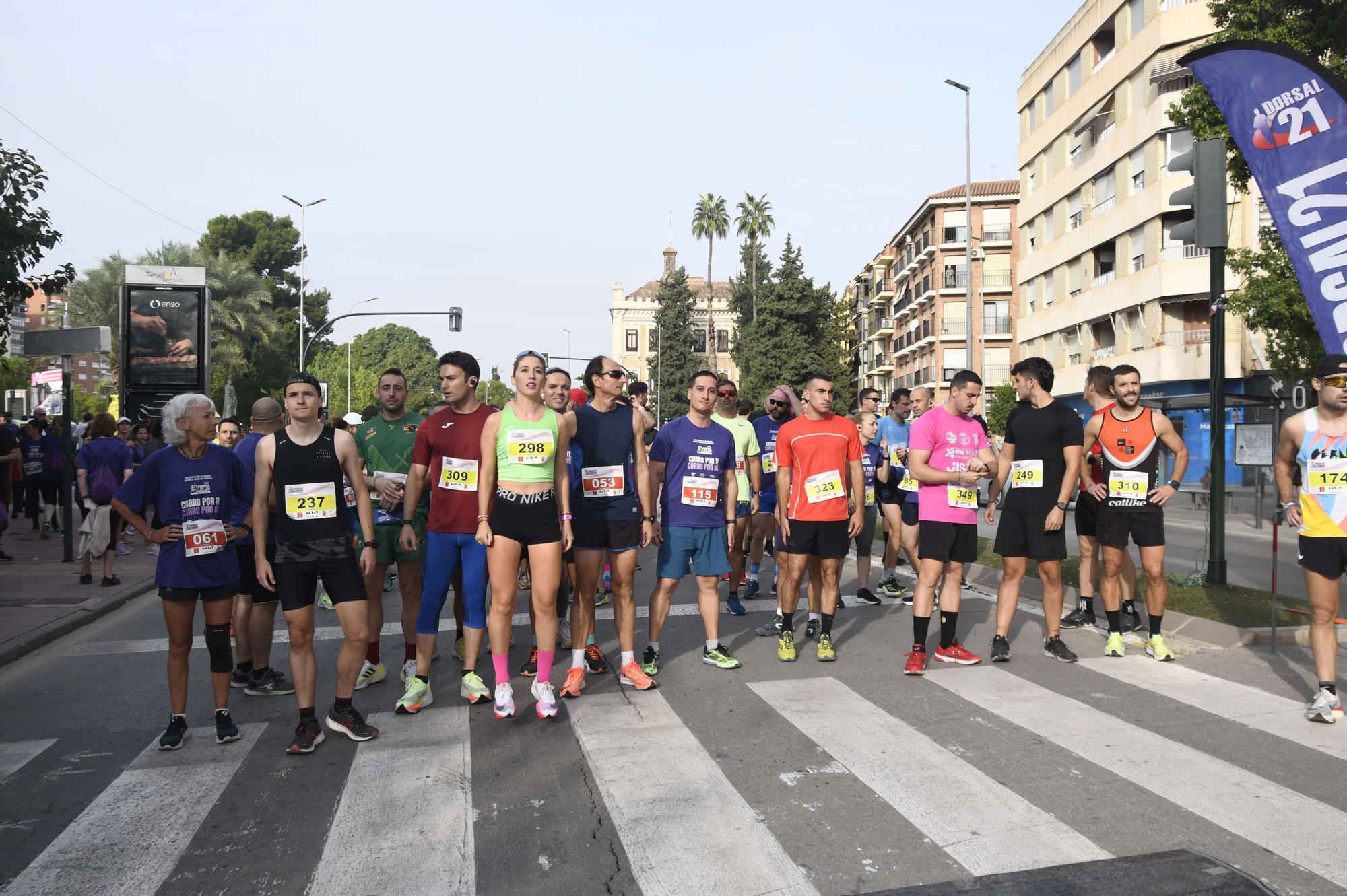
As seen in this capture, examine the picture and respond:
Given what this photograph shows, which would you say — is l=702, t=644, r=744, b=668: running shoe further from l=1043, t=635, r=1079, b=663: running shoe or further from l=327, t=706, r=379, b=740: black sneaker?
l=327, t=706, r=379, b=740: black sneaker

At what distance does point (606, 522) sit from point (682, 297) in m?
87.8

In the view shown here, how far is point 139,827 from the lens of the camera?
164 inches

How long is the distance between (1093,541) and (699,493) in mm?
3409

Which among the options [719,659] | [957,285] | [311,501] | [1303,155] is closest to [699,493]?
[719,659]

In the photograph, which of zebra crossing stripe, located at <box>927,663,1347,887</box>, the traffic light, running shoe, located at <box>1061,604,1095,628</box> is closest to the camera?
zebra crossing stripe, located at <box>927,663,1347,887</box>

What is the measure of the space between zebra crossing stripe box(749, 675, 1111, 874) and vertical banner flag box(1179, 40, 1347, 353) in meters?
5.16

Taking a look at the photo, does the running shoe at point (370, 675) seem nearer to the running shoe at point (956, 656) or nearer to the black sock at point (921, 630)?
the black sock at point (921, 630)

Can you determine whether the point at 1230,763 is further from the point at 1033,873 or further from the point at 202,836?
the point at 202,836

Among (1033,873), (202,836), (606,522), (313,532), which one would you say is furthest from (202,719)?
(1033,873)

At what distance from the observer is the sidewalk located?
27.8ft

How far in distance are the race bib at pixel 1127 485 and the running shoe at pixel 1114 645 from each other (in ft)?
3.36

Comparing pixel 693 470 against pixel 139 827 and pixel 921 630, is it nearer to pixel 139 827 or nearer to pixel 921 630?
pixel 921 630

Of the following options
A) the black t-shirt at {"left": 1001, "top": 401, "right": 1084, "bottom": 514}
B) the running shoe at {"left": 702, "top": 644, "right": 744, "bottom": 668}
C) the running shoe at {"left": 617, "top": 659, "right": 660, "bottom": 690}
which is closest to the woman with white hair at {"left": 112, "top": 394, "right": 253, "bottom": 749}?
the running shoe at {"left": 617, "top": 659, "right": 660, "bottom": 690}

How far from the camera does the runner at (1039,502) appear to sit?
7051mm
